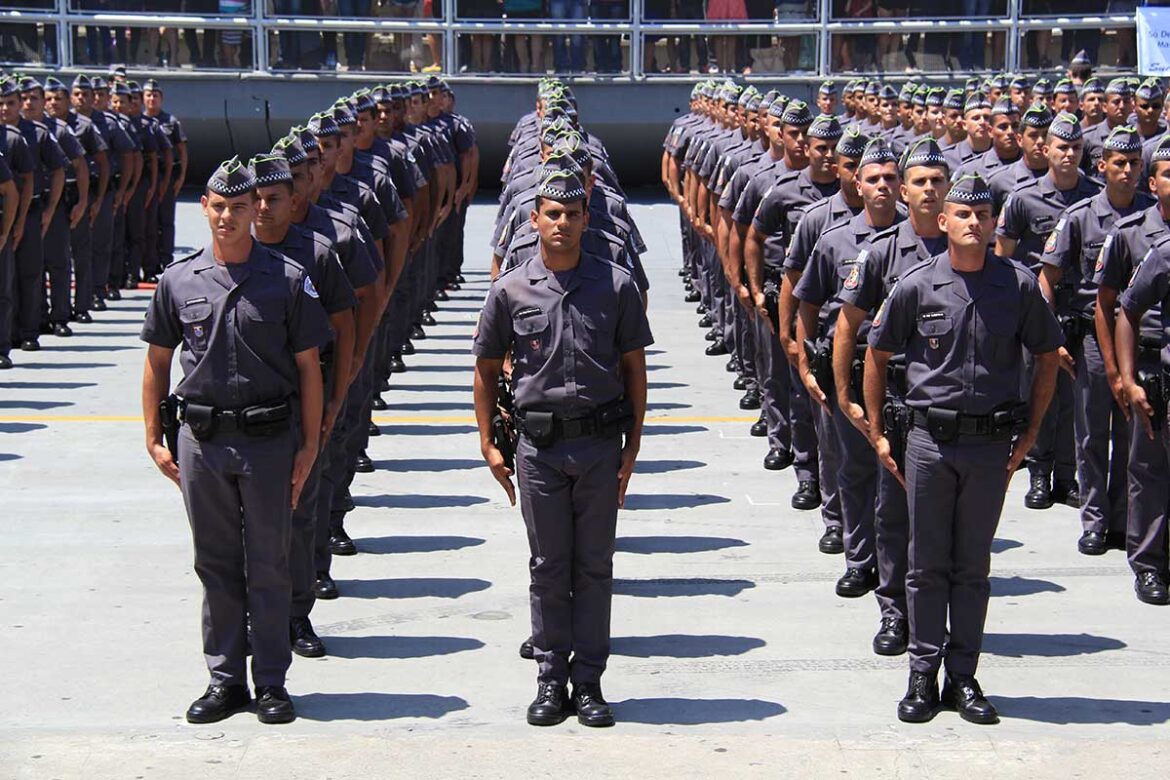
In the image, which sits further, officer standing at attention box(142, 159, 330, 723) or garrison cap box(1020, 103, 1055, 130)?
garrison cap box(1020, 103, 1055, 130)

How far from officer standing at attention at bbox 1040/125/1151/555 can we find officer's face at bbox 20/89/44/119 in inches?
342

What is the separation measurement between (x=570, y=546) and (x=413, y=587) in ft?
6.62

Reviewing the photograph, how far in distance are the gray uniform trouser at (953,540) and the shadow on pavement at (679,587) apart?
181 centimetres

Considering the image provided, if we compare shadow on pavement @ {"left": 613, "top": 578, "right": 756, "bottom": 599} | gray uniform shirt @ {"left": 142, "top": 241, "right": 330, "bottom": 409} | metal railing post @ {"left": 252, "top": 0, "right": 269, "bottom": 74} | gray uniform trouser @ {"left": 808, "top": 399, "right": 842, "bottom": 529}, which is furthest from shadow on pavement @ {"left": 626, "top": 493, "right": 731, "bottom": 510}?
metal railing post @ {"left": 252, "top": 0, "right": 269, "bottom": 74}

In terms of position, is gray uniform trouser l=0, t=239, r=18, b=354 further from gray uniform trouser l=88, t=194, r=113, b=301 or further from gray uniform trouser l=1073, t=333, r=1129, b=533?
gray uniform trouser l=1073, t=333, r=1129, b=533

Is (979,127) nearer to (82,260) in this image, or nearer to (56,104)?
(56,104)

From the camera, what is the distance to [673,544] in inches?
388

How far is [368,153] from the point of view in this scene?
12.5 metres

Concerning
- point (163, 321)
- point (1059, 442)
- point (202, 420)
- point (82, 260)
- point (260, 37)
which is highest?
point (260, 37)

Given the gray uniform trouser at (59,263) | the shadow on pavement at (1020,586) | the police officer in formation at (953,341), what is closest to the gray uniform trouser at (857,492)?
the police officer in formation at (953,341)

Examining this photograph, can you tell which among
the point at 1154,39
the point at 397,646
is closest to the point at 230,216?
the point at 397,646

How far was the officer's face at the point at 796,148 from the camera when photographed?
1122 cm

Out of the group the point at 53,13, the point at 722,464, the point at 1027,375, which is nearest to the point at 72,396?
the point at 722,464

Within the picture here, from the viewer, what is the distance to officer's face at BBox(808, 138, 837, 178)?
10664 mm
